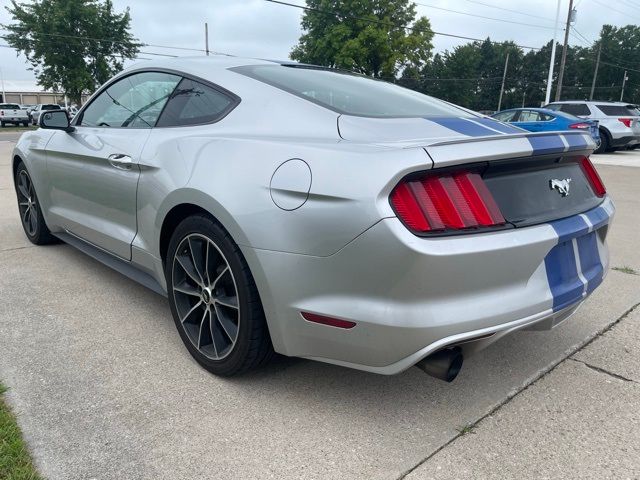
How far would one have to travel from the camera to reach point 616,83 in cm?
8488

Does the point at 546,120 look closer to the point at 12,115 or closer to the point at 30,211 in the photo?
the point at 30,211

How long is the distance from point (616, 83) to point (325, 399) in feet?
324

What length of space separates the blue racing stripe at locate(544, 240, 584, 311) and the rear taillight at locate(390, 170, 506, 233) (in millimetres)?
320

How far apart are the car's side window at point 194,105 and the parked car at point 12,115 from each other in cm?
3908

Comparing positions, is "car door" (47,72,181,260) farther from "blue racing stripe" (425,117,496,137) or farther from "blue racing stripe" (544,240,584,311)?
"blue racing stripe" (544,240,584,311)

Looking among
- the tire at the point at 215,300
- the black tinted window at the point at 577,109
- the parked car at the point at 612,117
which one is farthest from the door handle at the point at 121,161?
the black tinted window at the point at 577,109

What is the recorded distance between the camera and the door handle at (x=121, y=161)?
9.00ft

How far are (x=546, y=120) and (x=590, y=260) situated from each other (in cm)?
1231

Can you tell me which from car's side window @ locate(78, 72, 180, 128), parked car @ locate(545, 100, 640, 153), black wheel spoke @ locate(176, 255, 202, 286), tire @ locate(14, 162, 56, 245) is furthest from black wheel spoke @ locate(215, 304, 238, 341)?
parked car @ locate(545, 100, 640, 153)

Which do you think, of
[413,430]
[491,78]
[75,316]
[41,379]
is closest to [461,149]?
[413,430]

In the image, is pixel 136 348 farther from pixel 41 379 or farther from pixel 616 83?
pixel 616 83

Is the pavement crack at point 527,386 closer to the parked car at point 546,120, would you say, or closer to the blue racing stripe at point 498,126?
the blue racing stripe at point 498,126

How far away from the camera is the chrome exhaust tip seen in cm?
188

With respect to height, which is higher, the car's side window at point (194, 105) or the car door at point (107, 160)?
the car's side window at point (194, 105)
